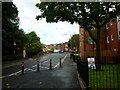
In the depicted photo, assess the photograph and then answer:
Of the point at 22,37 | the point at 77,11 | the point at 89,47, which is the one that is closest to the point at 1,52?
the point at 22,37

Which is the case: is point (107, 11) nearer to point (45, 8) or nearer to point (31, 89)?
point (45, 8)

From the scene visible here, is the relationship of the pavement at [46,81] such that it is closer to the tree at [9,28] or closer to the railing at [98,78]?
the railing at [98,78]

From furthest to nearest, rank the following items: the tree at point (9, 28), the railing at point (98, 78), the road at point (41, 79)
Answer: the tree at point (9, 28), the road at point (41, 79), the railing at point (98, 78)

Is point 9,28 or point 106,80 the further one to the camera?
point 9,28

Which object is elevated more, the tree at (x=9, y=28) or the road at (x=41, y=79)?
the tree at (x=9, y=28)

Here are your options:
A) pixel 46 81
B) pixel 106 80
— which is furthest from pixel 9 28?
pixel 106 80

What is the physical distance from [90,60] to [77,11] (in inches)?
168

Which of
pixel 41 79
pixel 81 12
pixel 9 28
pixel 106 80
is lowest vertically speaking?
pixel 41 79

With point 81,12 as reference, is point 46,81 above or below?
below

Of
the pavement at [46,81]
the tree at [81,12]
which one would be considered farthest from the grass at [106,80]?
the tree at [81,12]

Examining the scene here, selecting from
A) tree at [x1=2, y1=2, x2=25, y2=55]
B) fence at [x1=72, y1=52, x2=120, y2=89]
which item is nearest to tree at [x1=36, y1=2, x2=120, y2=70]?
fence at [x1=72, y1=52, x2=120, y2=89]

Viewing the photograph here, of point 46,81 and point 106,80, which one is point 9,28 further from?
point 106,80

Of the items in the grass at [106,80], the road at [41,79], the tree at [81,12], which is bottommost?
the road at [41,79]

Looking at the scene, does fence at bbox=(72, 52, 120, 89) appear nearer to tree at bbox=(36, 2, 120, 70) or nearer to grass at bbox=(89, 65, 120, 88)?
grass at bbox=(89, 65, 120, 88)
